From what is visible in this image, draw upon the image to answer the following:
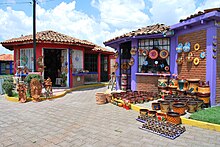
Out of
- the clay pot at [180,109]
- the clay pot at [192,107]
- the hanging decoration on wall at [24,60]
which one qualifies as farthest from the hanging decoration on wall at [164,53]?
the hanging decoration on wall at [24,60]

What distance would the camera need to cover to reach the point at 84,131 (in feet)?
14.9

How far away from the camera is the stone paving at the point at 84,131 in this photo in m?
3.87

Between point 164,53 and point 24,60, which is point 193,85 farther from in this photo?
point 24,60

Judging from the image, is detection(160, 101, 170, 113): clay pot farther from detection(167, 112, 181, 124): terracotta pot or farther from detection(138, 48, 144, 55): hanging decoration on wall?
detection(138, 48, 144, 55): hanging decoration on wall

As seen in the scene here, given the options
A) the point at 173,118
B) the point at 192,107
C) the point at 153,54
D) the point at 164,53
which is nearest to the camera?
the point at 173,118

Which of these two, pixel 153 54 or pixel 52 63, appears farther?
pixel 52 63

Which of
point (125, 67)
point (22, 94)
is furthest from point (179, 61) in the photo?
point (22, 94)

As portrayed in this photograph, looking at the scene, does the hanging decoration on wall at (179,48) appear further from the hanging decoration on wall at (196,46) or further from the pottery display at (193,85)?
the pottery display at (193,85)

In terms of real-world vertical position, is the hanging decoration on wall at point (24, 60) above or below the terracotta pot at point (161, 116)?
above

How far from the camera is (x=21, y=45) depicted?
1238 cm

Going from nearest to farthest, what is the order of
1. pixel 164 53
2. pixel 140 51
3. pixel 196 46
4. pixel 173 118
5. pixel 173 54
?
pixel 173 118, pixel 196 46, pixel 173 54, pixel 164 53, pixel 140 51

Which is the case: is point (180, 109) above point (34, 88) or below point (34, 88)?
below

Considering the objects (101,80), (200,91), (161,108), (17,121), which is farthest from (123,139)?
(101,80)

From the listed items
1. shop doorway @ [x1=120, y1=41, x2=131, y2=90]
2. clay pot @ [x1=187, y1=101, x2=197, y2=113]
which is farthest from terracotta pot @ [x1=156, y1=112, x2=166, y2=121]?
shop doorway @ [x1=120, y1=41, x2=131, y2=90]
